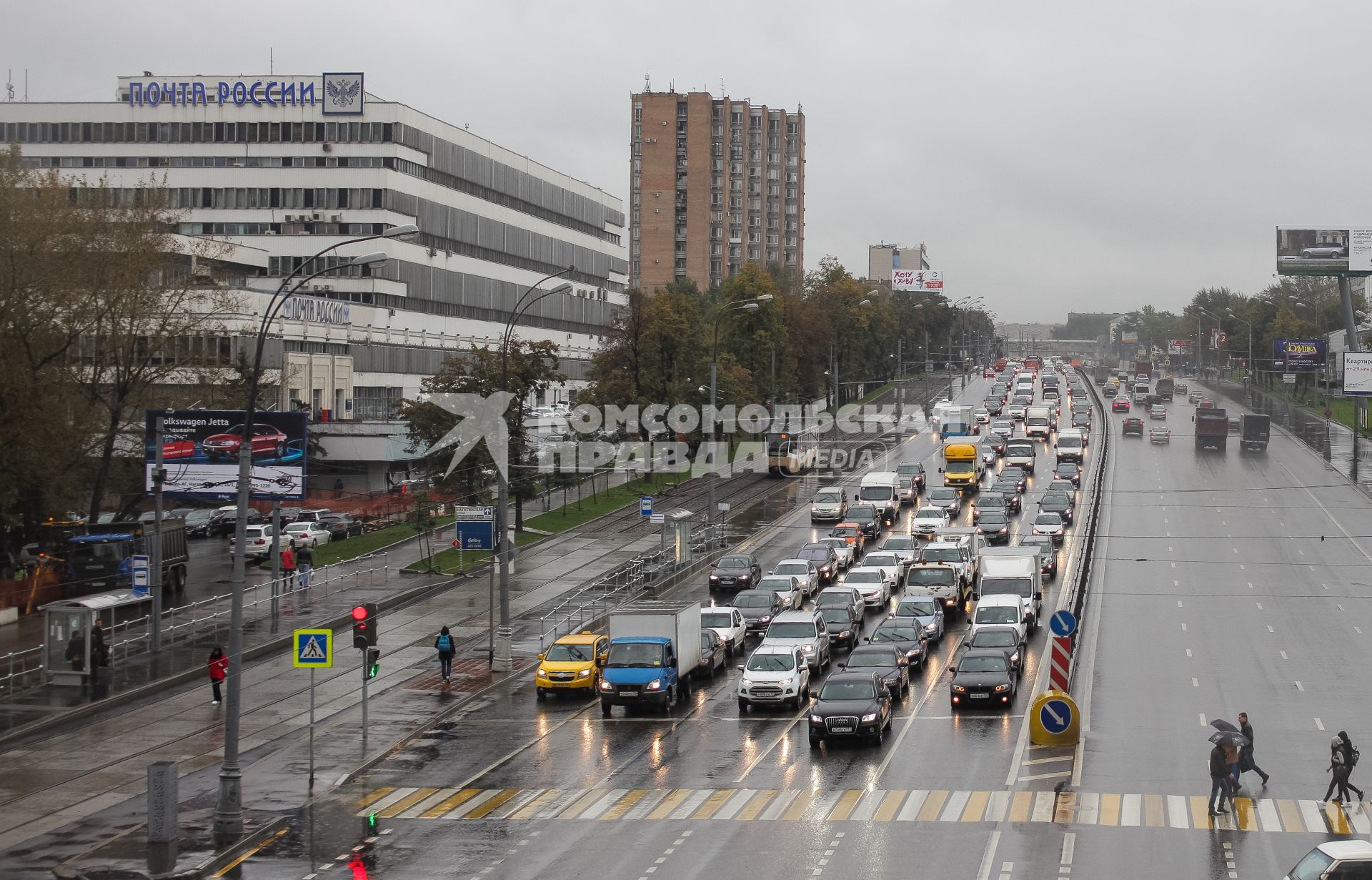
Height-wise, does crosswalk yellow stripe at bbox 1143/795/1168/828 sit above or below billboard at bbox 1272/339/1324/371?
below

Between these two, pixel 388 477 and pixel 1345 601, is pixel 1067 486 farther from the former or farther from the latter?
pixel 388 477

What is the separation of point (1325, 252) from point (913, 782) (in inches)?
4487

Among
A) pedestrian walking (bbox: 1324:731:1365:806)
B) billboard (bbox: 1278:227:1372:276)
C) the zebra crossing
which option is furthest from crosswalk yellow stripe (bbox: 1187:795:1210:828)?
billboard (bbox: 1278:227:1372:276)

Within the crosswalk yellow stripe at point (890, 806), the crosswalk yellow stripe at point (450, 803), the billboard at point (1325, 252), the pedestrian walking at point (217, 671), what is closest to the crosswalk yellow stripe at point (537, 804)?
the crosswalk yellow stripe at point (450, 803)

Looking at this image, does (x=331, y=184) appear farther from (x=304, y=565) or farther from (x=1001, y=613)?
(x=1001, y=613)

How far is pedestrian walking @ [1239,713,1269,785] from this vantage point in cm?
2522

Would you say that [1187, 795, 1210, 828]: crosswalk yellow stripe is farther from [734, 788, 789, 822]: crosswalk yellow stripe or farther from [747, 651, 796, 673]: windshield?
[747, 651, 796, 673]: windshield

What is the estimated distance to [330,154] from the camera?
3895 inches

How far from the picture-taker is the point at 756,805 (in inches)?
979

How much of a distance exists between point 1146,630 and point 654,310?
46.0 metres

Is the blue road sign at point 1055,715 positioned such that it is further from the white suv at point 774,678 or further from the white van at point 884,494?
the white van at point 884,494

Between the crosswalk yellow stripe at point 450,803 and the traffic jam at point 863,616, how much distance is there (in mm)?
7027

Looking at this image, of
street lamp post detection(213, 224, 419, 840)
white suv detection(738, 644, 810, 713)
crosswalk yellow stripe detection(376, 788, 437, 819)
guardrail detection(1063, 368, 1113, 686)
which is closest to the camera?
street lamp post detection(213, 224, 419, 840)

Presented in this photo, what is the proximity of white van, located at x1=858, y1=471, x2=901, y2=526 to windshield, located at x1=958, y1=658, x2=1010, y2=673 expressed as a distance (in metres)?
31.6
